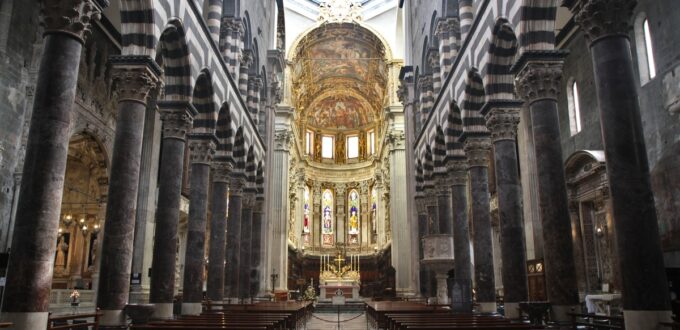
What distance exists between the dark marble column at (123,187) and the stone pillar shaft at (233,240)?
1032 centimetres

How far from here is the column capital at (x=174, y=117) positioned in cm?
1397

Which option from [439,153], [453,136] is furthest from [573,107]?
[453,136]

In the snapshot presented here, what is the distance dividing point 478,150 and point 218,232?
898 centimetres

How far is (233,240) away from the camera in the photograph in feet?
70.7

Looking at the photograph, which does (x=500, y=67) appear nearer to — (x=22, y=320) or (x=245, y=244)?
(x=22, y=320)

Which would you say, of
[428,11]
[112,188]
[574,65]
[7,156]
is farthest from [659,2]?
[7,156]

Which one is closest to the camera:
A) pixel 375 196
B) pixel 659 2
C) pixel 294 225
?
pixel 659 2

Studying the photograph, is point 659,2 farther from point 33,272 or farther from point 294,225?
point 294,225

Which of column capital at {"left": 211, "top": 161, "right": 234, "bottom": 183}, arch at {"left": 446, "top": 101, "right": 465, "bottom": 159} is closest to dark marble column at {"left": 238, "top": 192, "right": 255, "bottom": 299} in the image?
column capital at {"left": 211, "top": 161, "right": 234, "bottom": 183}

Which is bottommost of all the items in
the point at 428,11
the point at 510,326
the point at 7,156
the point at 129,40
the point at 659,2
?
the point at 510,326

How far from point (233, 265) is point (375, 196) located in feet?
94.3

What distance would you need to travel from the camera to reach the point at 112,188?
1098 centimetres

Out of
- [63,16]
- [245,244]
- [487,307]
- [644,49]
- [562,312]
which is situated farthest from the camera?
[245,244]

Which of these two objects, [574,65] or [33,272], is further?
[574,65]
